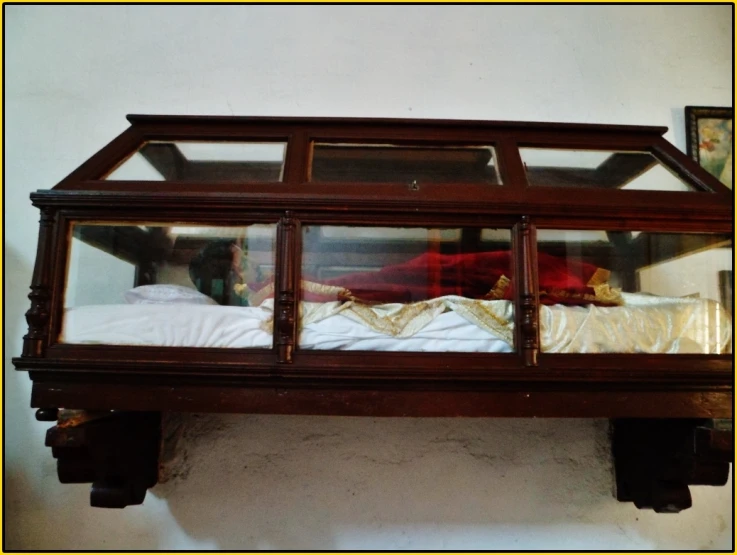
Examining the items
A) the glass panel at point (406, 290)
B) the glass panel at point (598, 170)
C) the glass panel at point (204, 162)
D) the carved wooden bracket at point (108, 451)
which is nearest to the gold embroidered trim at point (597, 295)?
the glass panel at point (406, 290)

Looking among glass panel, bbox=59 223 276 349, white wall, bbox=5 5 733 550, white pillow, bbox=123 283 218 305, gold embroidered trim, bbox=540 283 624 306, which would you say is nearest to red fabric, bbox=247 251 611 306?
gold embroidered trim, bbox=540 283 624 306

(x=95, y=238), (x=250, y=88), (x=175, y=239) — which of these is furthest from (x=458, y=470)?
(x=250, y=88)

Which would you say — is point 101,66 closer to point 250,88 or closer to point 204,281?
point 250,88

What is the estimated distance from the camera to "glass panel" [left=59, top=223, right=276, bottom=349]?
1.01 meters

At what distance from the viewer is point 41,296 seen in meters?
0.99

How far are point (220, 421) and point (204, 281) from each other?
47 centimetres

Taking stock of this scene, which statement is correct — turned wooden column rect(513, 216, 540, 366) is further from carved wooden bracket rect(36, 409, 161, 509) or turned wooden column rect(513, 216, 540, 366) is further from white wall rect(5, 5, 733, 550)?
carved wooden bracket rect(36, 409, 161, 509)

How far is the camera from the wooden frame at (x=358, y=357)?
3.21ft

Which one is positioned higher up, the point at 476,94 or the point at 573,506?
the point at 476,94

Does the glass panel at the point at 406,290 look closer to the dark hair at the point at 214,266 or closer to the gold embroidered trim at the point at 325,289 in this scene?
the gold embroidered trim at the point at 325,289

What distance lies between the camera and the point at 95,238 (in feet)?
3.54

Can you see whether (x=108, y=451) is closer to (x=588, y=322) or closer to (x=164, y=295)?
(x=164, y=295)

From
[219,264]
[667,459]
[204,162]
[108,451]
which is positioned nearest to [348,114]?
[204,162]

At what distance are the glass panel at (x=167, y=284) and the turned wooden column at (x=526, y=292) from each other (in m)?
0.52
